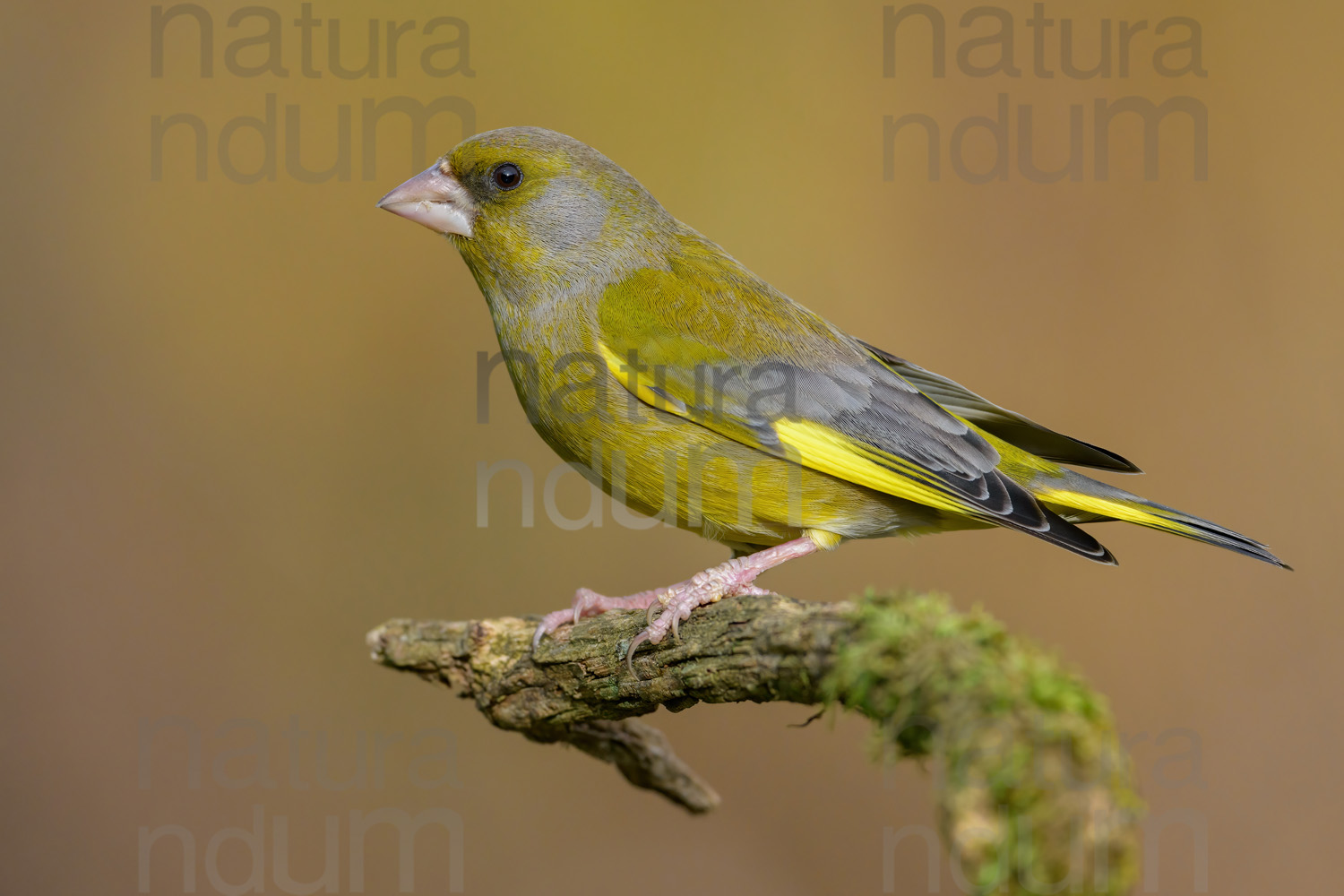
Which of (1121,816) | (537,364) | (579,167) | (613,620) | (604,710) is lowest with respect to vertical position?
(604,710)

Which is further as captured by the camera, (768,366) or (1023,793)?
(768,366)

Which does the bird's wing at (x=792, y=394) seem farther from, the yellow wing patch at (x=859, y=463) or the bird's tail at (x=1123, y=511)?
the bird's tail at (x=1123, y=511)

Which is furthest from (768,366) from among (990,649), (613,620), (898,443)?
(990,649)

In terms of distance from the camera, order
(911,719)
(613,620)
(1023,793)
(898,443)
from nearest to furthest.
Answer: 1. (1023,793)
2. (911,719)
3. (613,620)
4. (898,443)

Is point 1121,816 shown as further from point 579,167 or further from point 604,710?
point 579,167

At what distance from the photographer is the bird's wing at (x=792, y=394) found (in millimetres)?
2576

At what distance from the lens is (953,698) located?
1.40 metres

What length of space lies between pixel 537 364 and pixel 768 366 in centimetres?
64

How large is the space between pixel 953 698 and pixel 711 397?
1347 millimetres

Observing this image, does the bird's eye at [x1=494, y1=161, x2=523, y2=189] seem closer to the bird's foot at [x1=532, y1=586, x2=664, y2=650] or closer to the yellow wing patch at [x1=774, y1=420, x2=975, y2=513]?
the yellow wing patch at [x1=774, y1=420, x2=975, y2=513]

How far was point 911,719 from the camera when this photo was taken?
1487 millimetres

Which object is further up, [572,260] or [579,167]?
[579,167]

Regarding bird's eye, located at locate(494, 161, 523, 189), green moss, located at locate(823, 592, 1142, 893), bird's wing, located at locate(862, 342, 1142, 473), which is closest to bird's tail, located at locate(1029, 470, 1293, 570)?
bird's wing, located at locate(862, 342, 1142, 473)

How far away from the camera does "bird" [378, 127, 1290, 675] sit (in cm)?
259
